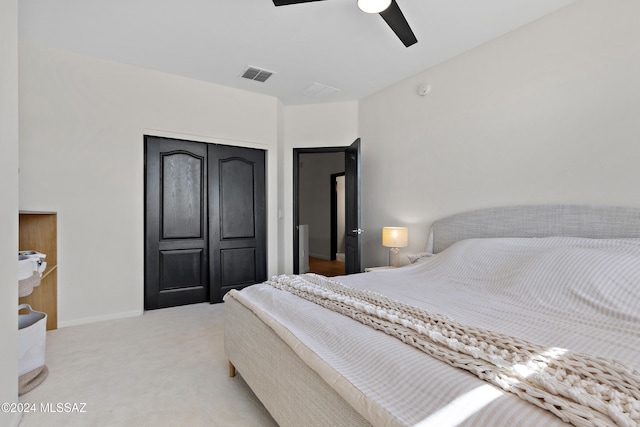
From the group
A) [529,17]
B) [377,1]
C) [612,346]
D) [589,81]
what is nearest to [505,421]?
[612,346]

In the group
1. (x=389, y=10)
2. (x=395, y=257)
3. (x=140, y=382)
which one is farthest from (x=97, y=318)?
(x=389, y=10)

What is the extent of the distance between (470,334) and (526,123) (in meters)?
2.22

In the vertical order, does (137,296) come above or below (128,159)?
below

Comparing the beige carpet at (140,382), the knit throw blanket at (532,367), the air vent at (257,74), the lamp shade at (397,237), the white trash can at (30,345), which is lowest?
the beige carpet at (140,382)

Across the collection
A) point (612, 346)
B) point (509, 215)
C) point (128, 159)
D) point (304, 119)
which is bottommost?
point (612, 346)

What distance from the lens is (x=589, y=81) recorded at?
7.31ft

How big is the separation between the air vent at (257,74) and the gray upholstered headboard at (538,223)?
2.47 m

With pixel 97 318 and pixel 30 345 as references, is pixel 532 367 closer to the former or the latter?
pixel 30 345

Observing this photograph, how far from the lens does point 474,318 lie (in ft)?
4.51

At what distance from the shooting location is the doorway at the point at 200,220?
11.4 feet

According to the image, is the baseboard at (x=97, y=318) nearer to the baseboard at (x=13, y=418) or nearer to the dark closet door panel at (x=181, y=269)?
the dark closet door panel at (x=181, y=269)

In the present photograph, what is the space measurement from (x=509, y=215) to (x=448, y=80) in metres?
1.53

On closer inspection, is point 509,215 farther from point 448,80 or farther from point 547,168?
point 448,80

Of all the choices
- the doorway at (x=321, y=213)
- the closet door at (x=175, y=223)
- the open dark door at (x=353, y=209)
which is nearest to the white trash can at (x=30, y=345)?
the closet door at (x=175, y=223)
